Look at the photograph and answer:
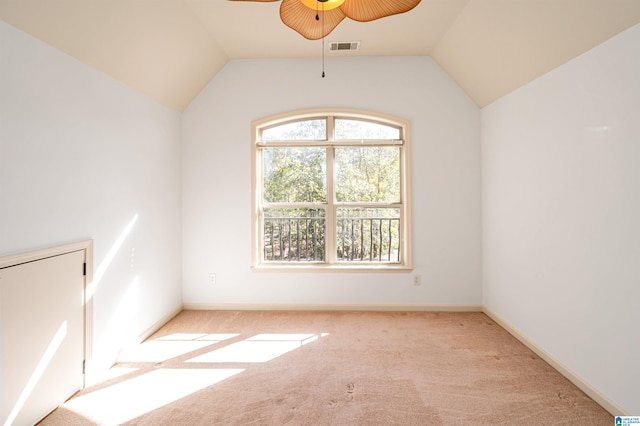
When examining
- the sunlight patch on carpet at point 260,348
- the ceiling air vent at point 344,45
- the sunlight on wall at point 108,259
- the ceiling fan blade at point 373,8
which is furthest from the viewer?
the ceiling air vent at point 344,45

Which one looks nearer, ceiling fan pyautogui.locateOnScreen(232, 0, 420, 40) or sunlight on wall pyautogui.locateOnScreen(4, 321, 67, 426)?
ceiling fan pyautogui.locateOnScreen(232, 0, 420, 40)

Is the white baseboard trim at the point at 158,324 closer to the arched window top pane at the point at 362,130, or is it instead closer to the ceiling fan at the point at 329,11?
the arched window top pane at the point at 362,130

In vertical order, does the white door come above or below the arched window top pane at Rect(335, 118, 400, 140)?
below

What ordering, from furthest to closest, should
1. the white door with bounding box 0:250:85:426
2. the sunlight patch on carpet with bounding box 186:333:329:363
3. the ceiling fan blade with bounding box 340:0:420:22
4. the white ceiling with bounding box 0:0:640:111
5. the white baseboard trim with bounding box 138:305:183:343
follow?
the white baseboard trim with bounding box 138:305:183:343, the sunlight patch on carpet with bounding box 186:333:329:363, the white ceiling with bounding box 0:0:640:111, the white door with bounding box 0:250:85:426, the ceiling fan blade with bounding box 340:0:420:22

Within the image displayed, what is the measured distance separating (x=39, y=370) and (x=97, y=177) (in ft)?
4.30

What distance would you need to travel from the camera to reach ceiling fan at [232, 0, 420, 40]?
1.49m

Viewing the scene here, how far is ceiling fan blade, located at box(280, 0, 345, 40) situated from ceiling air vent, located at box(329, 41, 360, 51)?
175 cm

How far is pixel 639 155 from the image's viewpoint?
1.78m

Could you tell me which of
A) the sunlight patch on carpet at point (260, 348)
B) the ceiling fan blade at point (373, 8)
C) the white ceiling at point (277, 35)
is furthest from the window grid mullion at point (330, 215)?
the ceiling fan blade at point (373, 8)

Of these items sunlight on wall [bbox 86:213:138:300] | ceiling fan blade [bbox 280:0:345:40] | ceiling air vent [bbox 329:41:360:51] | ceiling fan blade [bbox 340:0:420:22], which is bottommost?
sunlight on wall [bbox 86:213:138:300]

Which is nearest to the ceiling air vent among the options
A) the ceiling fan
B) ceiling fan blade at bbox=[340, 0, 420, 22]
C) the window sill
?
the ceiling fan

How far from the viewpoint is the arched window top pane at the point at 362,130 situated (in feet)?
12.4

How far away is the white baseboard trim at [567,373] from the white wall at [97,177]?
351 centimetres

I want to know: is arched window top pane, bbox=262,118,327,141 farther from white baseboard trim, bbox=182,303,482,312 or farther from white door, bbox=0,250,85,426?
white door, bbox=0,250,85,426
